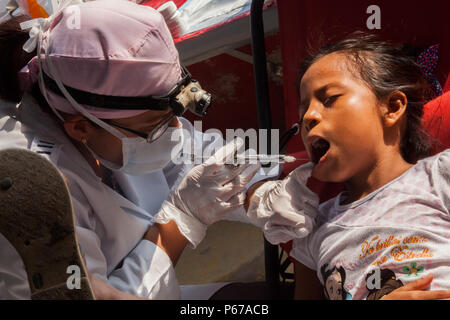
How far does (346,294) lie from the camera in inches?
32.4

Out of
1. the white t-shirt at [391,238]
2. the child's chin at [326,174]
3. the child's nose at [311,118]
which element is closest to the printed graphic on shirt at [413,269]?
the white t-shirt at [391,238]

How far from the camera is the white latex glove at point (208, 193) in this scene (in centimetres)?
98

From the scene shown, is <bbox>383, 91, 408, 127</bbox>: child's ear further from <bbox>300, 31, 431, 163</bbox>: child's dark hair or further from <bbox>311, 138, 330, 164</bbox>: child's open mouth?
<bbox>311, 138, 330, 164</bbox>: child's open mouth

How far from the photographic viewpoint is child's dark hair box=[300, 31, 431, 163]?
3.10 feet

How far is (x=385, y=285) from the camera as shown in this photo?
2.56ft

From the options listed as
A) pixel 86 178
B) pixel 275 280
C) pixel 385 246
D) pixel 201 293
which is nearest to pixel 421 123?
pixel 385 246

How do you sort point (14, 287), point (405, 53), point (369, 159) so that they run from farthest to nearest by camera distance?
point (405, 53) → point (369, 159) → point (14, 287)

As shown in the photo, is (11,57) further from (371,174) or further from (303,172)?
(371,174)

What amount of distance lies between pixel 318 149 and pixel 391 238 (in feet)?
0.77

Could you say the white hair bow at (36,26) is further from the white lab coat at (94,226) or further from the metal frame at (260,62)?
the metal frame at (260,62)

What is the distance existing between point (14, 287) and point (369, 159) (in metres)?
0.72

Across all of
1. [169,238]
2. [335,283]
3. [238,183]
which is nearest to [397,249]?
[335,283]

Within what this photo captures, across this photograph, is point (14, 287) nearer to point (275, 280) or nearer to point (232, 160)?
point (232, 160)

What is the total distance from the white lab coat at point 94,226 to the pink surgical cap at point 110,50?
0.33 feet
